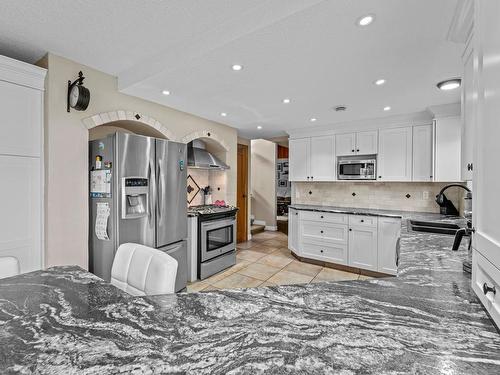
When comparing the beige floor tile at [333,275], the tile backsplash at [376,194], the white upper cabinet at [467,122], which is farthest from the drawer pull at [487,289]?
the tile backsplash at [376,194]

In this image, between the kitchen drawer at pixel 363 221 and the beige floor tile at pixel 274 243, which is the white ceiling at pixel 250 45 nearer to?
the kitchen drawer at pixel 363 221

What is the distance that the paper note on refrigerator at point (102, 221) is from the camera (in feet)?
7.69

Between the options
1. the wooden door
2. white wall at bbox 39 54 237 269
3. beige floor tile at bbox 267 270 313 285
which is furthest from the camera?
the wooden door

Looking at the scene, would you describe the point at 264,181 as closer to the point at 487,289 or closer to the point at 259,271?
the point at 259,271

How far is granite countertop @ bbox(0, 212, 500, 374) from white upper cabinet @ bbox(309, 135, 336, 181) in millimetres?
3308

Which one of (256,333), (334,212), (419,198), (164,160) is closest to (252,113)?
(164,160)

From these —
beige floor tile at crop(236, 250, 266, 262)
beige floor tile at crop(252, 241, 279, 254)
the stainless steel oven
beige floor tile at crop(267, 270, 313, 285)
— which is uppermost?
the stainless steel oven

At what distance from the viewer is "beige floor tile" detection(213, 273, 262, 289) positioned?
3.12 meters

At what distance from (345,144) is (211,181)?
2.45 metres

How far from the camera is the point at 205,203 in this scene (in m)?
4.39

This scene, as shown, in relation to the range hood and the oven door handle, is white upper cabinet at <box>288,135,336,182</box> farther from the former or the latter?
the oven door handle

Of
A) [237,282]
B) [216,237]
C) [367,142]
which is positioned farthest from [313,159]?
[237,282]

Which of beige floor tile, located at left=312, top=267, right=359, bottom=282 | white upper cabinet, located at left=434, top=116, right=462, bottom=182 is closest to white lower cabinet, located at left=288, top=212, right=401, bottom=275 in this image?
beige floor tile, located at left=312, top=267, right=359, bottom=282

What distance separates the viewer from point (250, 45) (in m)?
1.85
